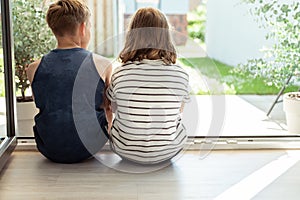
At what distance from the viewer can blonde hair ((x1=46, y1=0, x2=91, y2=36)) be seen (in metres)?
2.26

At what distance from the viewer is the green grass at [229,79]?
2670mm

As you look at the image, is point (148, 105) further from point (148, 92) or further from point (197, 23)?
point (197, 23)

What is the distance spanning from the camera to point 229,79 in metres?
3.00

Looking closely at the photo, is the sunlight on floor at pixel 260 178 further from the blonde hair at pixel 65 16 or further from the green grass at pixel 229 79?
the blonde hair at pixel 65 16

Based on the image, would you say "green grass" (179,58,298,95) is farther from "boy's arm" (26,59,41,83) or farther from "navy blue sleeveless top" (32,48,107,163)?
"boy's arm" (26,59,41,83)

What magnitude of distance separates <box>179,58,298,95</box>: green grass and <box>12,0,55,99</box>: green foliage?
2.37 feet

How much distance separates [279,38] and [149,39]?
85cm

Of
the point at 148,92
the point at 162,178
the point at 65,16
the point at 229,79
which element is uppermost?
the point at 65,16

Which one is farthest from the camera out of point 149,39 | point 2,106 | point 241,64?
point 241,64

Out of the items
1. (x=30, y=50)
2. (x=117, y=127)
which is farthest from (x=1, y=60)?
(x=117, y=127)

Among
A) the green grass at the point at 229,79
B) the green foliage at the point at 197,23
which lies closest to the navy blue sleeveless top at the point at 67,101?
the green grass at the point at 229,79

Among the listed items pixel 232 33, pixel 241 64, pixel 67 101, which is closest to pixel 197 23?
pixel 232 33

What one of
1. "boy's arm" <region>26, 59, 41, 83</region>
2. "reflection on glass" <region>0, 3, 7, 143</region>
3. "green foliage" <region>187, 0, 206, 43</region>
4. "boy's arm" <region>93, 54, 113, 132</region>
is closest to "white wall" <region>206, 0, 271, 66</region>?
"green foliage" <region>187, 0, 206, 43</region>

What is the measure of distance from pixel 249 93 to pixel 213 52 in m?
0.32
